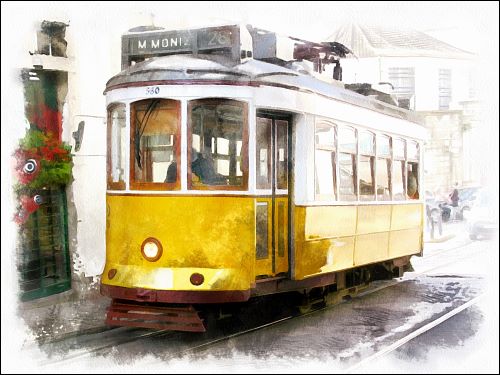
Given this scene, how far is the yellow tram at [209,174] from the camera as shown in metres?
8.38

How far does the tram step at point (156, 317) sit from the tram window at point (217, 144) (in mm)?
1304

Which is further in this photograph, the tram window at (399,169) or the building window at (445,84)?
the tram window at (399,169)

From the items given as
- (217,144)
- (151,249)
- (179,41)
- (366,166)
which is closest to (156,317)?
(151,249)

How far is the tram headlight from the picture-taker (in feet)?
27.6

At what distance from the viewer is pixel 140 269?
848cm

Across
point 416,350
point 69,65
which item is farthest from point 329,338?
point 69,65

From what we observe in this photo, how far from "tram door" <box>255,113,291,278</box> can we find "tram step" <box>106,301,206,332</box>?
2.87 ft

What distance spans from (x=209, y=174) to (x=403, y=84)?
441cm

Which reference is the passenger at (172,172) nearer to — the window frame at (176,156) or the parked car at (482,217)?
the window frame at (176,156)

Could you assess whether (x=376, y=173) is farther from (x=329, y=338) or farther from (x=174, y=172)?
(x=174, y=172)

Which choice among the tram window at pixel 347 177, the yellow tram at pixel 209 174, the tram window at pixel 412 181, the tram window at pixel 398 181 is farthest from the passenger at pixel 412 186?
the yellow tram at pixel 209 174

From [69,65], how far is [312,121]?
3.56 m

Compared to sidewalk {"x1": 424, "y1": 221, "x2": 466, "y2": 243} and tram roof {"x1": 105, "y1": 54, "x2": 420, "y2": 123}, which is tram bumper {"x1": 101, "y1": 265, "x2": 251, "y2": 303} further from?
sidewalk {"x1": 424, "y1": 221, "x2": 466, "y2": 243}

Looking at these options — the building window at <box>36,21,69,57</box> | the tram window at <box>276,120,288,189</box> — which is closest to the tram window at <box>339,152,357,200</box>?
the tram window at <box>276,120,288,189</box>
